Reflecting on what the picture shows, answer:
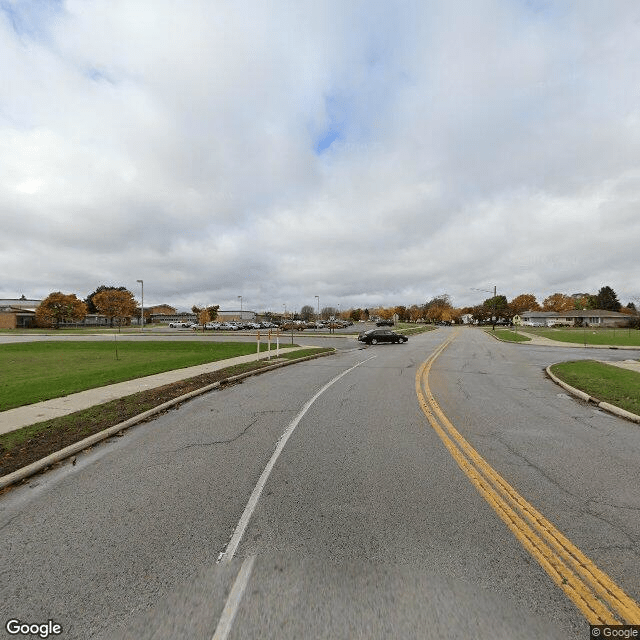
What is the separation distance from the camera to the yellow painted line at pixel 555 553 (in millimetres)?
2479

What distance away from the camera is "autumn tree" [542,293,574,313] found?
157325mm

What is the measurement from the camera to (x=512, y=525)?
137 inches

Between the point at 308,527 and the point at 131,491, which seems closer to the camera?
the point at 308,527

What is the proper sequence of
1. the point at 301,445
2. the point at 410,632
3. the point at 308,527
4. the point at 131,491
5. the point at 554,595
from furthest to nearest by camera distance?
the point at 301,445 → the point at 131,491 → the point at 308,527 → the point at 554,595 → the point at 410,632

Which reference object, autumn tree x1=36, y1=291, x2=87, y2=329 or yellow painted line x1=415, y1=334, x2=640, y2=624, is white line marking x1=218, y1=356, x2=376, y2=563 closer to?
yellow painted line x1=415, y1=334, x2=640, y2=624

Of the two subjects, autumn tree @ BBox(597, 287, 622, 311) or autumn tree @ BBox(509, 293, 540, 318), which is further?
autumn tree @ BBox(509, 293, 540, 318)

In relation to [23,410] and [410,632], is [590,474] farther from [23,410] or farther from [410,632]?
[23,410]

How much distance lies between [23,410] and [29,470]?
158 inches

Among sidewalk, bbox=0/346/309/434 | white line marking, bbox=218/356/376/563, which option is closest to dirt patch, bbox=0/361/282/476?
sidewalk, bbox=0/346/309/434

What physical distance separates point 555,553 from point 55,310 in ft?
302

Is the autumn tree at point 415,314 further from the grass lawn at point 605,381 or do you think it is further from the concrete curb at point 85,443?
the concrete curb at point 85,443

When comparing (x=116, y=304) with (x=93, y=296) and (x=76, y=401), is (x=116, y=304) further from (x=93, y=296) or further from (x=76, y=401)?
(x=76, y=401)

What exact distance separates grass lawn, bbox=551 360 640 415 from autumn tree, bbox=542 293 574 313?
171m

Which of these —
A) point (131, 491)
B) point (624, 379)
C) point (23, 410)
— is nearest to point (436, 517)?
point (131, 491)
